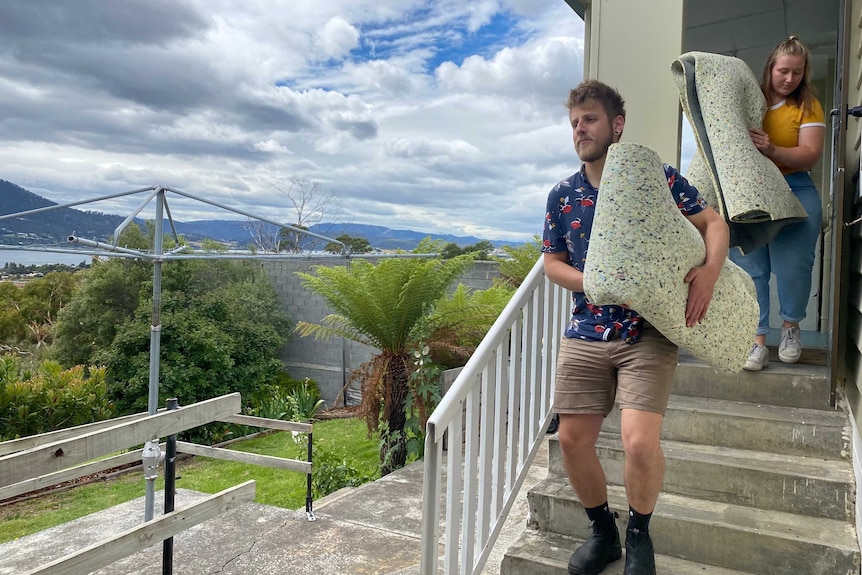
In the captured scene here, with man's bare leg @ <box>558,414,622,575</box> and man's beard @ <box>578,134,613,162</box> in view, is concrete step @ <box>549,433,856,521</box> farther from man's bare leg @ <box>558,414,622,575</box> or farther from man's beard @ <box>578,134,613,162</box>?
man's beard @ <box>578,134,613,162</box>

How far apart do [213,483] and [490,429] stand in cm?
501

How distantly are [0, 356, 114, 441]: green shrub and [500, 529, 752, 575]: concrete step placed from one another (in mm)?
6184

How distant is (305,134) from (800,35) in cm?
2639

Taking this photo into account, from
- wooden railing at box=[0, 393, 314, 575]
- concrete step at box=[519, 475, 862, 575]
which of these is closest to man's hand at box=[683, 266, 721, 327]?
concrete step at box=[519, 475, 862, 575]

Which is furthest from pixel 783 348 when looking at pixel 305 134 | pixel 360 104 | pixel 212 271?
pixel 360 104

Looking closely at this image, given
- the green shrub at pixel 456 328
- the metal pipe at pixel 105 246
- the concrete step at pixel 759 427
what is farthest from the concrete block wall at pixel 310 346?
the concrete step at pixel 759 427

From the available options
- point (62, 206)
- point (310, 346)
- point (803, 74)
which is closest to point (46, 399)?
point (62, 206)

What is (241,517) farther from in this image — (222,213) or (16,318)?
(16,318)

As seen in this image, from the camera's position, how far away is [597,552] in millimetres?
1871

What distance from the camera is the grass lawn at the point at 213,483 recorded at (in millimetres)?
5238

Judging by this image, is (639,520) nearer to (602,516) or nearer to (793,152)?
(602,516)

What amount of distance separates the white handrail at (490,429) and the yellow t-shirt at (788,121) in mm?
1100

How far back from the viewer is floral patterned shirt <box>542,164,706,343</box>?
172 centimetres

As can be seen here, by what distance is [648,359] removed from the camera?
1679mm
